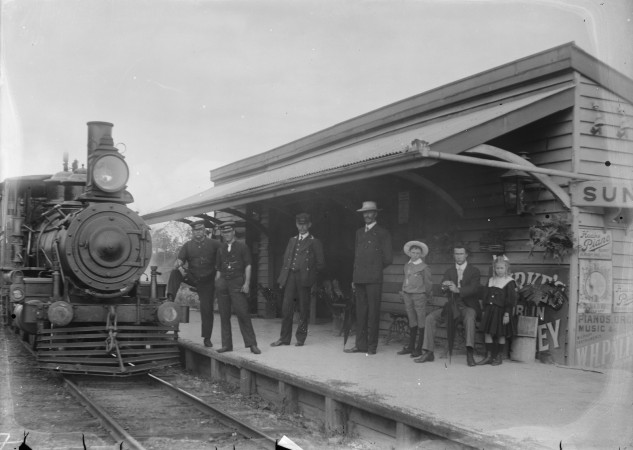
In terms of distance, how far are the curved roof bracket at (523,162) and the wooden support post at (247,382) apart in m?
3.37

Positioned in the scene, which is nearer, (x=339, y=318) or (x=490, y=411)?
(x=490, y=411)

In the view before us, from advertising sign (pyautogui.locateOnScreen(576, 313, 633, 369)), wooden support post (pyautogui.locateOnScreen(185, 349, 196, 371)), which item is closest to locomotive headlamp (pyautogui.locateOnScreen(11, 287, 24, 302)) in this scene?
wooden support post (pyautogui.locateOnScreen(185, 349, 196, 371))

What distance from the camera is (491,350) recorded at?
720 centimetres

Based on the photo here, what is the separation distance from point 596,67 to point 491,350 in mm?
3304

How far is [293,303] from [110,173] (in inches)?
109

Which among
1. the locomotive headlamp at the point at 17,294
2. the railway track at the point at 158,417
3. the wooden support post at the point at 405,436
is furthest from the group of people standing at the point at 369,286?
the wooden support post at the point at 405,436

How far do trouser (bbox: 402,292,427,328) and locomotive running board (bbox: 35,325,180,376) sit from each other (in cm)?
288

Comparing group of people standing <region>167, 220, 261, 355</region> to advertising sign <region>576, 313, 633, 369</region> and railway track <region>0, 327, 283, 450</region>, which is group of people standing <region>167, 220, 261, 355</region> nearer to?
railway track <region>0, 327, 283, 450</region>

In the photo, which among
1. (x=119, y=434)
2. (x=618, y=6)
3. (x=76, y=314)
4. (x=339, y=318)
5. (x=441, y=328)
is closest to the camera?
(x=618, y=6)

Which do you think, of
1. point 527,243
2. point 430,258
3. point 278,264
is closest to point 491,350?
point 527,243

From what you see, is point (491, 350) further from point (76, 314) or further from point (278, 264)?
point (278, 264)

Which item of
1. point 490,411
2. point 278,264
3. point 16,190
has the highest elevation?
point 16,190

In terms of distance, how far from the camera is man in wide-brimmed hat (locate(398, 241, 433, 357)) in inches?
296

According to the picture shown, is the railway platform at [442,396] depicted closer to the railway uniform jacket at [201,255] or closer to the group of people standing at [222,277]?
the group of people standing at [222,277]
